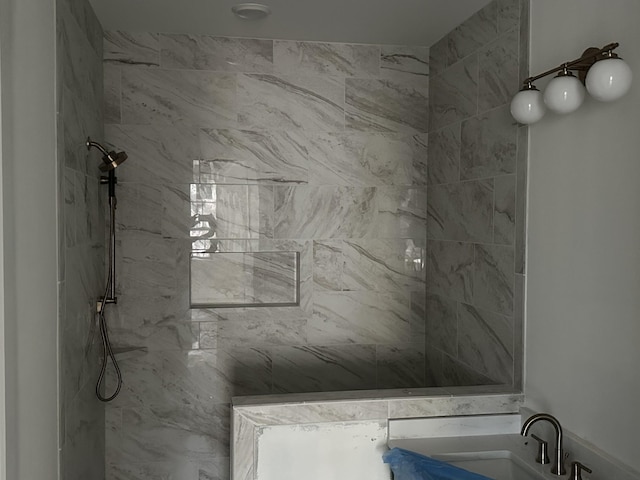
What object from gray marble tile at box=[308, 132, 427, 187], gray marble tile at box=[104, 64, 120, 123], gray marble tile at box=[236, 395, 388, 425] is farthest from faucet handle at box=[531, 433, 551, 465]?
gray marble tile at box=[104, 64, 120, 123]

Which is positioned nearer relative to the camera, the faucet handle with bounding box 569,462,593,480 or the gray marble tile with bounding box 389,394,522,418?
the faucet handle with bounding box 569,462,593,480

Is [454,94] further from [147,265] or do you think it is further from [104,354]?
[104,354]

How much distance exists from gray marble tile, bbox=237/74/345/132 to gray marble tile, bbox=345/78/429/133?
6 cm

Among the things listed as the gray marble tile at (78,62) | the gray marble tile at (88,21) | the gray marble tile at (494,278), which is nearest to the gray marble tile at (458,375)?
the gray marble tile at (494,278)

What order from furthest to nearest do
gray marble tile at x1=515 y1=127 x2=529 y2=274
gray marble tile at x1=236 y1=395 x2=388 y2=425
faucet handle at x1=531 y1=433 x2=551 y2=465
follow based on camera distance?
gray marble tile at x1=515 y1=127 x2=529 y2=274 → gray marble tile at x1=236 y1=395 x2=388 y2=425 → faucet handle at x1=531 y1=433 x2=551 y2=465

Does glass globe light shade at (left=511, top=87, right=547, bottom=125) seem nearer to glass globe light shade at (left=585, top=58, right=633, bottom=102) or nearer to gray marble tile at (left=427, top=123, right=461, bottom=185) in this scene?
glass globe light shade at (left=585, top=58, right=633, bottom=102)

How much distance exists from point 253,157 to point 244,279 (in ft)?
2.01

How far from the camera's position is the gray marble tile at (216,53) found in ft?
9.64

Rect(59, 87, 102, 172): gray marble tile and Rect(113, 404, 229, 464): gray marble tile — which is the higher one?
Rect(59, 87, 102, 172): gray marble tile

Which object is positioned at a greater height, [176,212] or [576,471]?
[176,212]

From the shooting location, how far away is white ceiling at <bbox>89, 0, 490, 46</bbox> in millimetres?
2539

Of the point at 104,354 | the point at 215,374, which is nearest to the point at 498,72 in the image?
the point at 215,374

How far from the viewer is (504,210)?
7.67 ft

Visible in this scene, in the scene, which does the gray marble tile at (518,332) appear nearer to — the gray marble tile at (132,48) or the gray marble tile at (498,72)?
the gray marble tile at (498,72)
